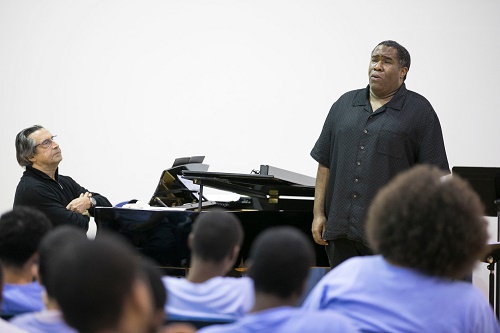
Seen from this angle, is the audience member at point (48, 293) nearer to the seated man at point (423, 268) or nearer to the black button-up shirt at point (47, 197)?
the seated man at point (423, 268)

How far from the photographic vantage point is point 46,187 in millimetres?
4965

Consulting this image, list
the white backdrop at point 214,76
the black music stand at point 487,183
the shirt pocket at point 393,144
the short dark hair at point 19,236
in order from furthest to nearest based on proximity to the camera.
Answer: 1. the white backdrop at point 214,76
2. the black music stand at point 487,183
3. the shirt pocket at point 393,144
4. the short dark hair at point 19,236

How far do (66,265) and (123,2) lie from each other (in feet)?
20.5

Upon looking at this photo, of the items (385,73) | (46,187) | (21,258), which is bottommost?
(46,187)

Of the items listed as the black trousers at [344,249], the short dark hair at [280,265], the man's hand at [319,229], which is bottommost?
the black trousers at [344,249]

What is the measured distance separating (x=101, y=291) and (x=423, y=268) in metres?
0.82

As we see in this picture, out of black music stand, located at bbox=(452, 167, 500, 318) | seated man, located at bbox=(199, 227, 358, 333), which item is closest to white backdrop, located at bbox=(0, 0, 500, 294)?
black music stand, located at bbox=(452, 167, 500, 318)

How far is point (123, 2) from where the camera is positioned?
7.12 m

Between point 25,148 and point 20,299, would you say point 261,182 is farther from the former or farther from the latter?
point 20,299

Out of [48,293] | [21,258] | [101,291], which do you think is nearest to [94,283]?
[101,291]

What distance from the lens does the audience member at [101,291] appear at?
1.14 metres

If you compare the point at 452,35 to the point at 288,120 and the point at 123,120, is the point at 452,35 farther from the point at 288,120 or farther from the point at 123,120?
the point at 123,120

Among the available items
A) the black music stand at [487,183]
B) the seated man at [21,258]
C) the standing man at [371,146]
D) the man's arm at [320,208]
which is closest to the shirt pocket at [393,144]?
the standing man at [371,146]

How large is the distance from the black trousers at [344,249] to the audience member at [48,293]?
75.7 inches
